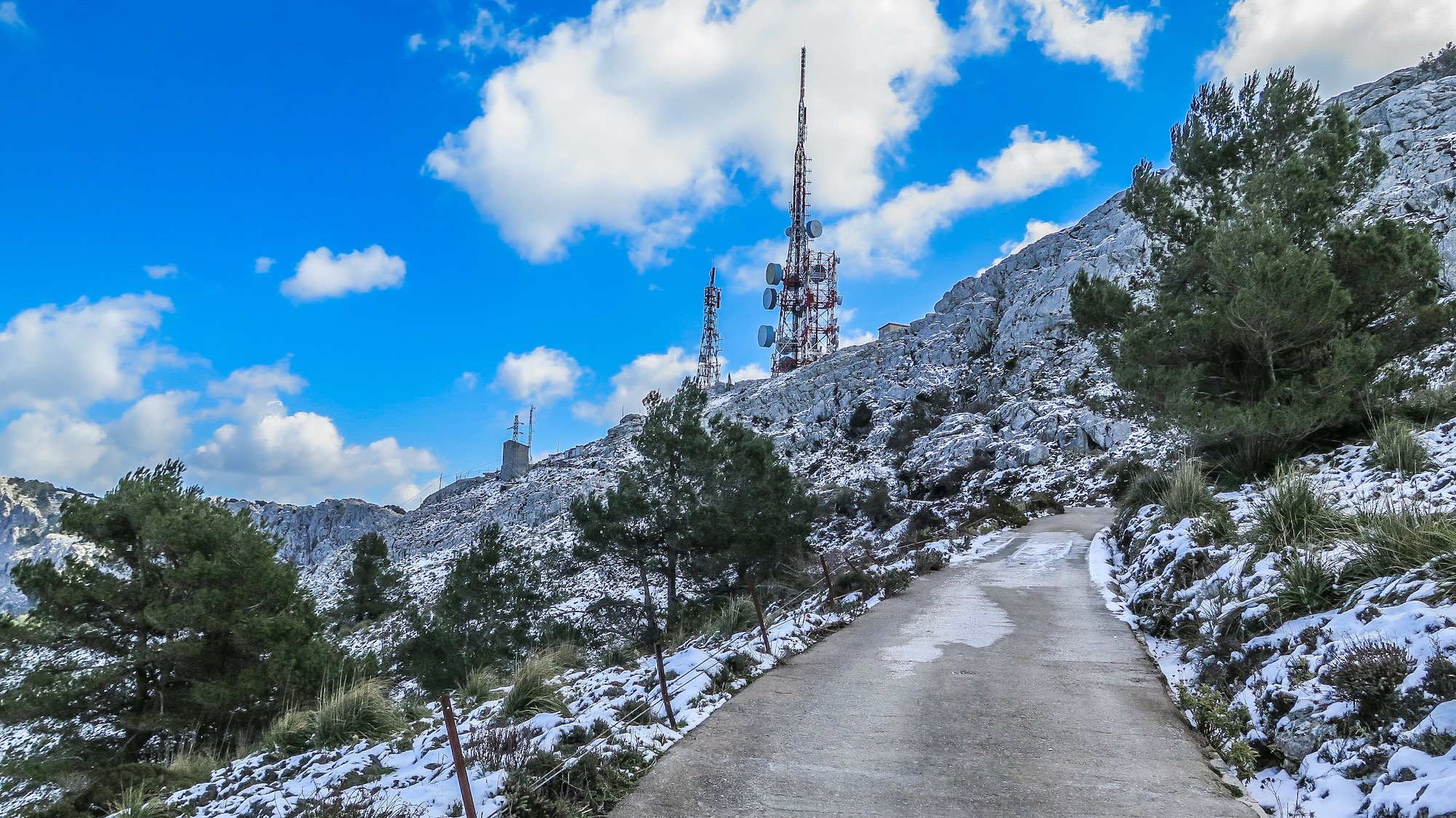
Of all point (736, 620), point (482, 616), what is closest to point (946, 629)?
point (736, 620)

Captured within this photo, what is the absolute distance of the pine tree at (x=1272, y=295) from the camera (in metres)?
12.0

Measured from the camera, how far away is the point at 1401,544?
5.80m

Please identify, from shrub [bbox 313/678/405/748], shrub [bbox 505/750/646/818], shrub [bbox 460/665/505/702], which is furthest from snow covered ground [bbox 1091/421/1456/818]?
shrub [bbox 313/678/405/748]

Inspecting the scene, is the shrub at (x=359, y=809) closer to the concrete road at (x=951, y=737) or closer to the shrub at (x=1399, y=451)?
the concrete road at (x=951, y=737)

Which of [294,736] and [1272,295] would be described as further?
[1272,295]

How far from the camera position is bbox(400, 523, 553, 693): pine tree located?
22812mm

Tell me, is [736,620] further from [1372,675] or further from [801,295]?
[801,295]

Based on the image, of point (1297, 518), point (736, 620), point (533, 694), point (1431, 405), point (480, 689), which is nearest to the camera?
point (1297, 518)

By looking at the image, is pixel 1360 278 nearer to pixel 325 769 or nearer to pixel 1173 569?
pixel 1173 569

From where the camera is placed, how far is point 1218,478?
43.7 ft

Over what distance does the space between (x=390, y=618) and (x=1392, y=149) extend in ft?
229

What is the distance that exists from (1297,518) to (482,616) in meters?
24.2

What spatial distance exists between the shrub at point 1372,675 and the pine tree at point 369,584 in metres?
39.8

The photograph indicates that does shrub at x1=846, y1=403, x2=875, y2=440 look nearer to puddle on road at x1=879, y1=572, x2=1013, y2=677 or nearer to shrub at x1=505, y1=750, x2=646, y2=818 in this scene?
puddle on road at x1=879, y1=572, x2=1013, y2=677
